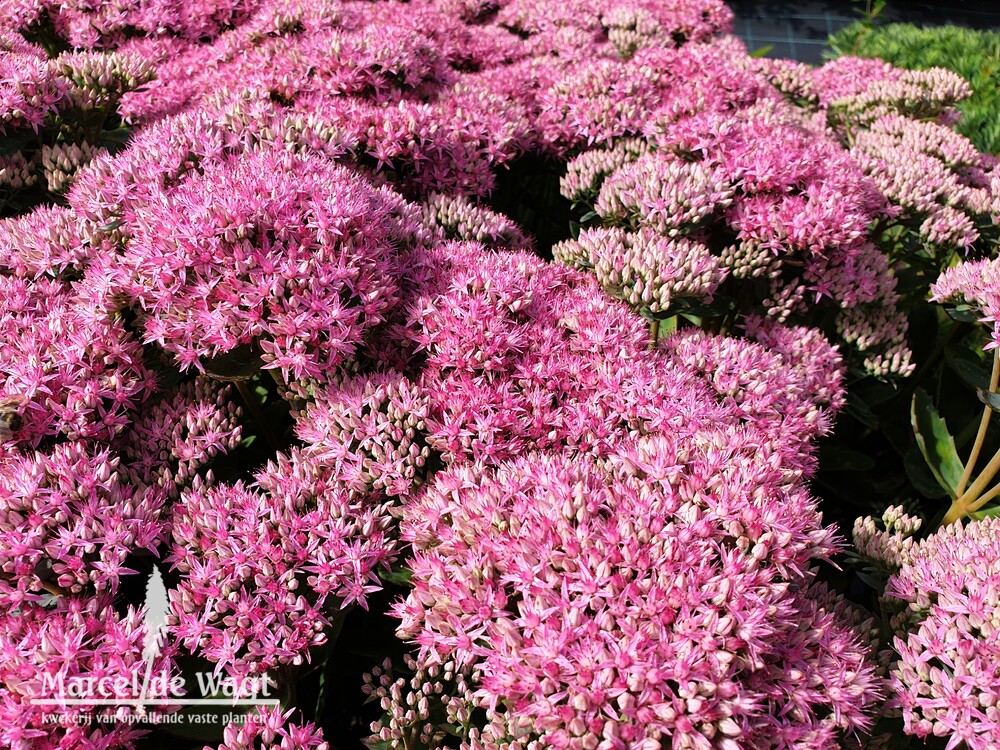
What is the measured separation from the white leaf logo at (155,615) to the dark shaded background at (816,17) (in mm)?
17140

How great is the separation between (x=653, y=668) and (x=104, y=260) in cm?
190

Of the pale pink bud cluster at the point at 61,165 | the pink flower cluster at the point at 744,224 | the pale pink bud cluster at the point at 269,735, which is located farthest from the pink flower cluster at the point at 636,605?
the pale pink bud cluster at the point at 61,165

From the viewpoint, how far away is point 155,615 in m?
1.70

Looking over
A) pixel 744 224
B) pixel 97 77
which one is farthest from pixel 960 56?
pixel 97 77

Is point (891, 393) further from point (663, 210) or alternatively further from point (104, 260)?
point (104, 260)

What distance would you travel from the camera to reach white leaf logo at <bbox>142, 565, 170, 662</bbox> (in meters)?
1.59

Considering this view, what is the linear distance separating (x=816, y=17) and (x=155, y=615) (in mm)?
20905

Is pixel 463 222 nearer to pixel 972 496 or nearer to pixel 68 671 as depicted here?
pixel 68 671

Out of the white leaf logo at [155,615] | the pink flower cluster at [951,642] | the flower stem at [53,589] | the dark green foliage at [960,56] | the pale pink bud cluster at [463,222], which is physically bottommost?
the dark green foliage at [960,56]

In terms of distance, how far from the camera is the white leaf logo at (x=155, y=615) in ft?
5.23

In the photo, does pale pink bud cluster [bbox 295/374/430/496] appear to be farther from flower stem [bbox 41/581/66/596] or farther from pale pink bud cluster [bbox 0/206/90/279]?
pale pink bud cluster [bbox 0/206/90/279]

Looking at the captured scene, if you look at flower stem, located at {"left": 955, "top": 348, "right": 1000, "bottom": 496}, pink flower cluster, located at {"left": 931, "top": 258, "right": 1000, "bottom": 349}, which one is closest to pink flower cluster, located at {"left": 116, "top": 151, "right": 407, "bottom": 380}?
pink flower cluster, located at {"left": 931, "top": 258, "right": 1000, "bottom": 349}

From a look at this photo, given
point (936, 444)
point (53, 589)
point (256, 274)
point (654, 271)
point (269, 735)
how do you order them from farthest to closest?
1. point (936, 444)
2. point (654, 271)
3. point (256, 274)
4. point (53, 589)
5. point (269, 735)

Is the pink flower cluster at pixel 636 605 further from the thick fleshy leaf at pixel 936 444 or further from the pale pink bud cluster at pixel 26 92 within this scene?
the pale pink bud cluster at pixel 26 92
